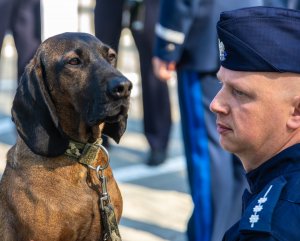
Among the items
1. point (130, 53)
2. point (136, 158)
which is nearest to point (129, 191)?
point (136, 158)

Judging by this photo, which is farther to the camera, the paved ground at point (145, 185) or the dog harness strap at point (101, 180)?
the paved ground at point (145, 185)

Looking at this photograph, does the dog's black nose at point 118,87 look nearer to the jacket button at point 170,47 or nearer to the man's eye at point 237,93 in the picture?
the man's eye at point 237,93

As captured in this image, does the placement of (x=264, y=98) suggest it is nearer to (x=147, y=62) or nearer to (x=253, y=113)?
(x=253, y=113)

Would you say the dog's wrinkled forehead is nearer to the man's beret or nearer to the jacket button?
the jacket button

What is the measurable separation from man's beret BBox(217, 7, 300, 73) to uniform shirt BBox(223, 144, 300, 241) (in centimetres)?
26

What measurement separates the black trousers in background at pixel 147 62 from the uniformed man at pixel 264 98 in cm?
433

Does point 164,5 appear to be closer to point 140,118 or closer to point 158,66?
point 158,66

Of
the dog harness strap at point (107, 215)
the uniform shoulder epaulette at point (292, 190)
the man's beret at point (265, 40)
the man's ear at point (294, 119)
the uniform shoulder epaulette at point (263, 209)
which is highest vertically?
the man's beret at point (265, 40)

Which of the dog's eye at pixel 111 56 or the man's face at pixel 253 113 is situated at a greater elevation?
the man's face at pixel 253 113

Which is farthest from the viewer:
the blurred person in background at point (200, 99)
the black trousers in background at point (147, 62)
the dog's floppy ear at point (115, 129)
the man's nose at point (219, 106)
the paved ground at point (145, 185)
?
the black trousers in background at point (147, 62)

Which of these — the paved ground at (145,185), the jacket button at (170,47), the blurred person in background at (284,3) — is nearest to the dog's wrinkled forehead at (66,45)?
the jacket button at (170,47)

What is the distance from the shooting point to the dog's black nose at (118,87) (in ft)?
10.2

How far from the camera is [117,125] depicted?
335 centimetres

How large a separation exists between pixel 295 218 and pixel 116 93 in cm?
133
